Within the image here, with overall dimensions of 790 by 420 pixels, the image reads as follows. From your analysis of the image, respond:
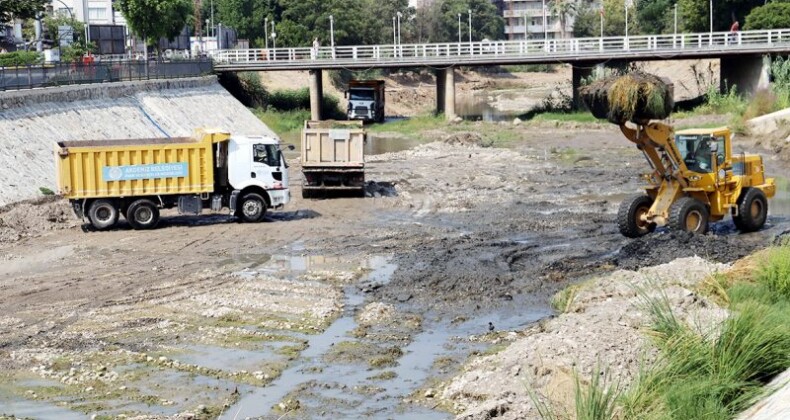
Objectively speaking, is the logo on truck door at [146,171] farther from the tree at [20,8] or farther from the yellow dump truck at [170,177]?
the tree at [20,8]

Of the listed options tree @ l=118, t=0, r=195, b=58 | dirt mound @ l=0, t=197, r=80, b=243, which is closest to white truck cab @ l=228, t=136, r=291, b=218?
dirt mound @ l=0, t=197, r=80, b=243

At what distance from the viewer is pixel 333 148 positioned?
33.6m

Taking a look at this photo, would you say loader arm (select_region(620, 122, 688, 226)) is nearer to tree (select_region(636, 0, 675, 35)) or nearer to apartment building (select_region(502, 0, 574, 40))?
tree (select_region(636, 0, 675, 35))

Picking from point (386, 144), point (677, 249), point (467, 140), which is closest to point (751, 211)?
point (677, 249)

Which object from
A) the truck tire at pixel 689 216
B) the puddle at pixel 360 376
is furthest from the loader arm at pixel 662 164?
the puddle at pixel 360 376

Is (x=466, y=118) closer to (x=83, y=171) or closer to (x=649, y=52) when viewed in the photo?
(x=649, y=52)

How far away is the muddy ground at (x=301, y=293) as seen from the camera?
15688mm

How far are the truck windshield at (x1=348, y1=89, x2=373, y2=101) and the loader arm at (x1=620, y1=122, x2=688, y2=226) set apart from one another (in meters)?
43.7

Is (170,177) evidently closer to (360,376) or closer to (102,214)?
(102,214)

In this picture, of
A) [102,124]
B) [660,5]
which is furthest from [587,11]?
[102,124]

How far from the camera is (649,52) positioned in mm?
61344

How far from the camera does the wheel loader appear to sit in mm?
24828

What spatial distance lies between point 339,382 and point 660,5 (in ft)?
293

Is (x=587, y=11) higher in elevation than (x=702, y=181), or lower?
higher
